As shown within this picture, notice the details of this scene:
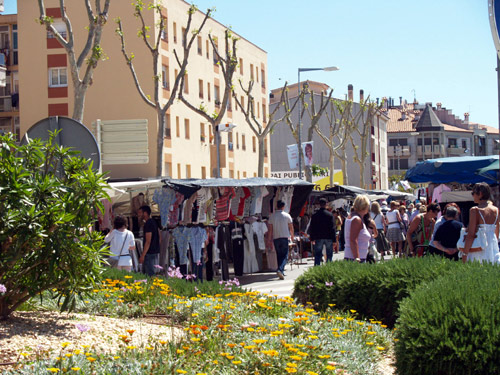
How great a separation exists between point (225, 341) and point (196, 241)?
A: 451 inches

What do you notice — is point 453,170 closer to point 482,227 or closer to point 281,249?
point 281,249

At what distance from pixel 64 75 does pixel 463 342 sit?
46.2 metres

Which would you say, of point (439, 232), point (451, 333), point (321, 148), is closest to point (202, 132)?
point (321, 148)

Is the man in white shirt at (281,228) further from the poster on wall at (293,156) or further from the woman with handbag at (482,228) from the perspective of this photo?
the poster on wall at (293,156)

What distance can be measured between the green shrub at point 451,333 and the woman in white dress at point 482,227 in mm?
3961

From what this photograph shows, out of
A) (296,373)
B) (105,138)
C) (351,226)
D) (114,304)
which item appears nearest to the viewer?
(296,373)

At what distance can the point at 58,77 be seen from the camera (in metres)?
50.0

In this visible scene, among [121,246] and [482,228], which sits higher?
[482,228]

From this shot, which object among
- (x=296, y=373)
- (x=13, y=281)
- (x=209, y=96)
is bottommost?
(x=296, y=373)

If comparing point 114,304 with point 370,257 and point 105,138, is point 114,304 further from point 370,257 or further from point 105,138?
point 105,138

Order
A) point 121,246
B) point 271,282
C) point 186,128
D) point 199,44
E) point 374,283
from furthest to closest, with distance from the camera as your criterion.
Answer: point 199,44 → point 186,128 → point 271,282 → point 121,246 → point 374,283

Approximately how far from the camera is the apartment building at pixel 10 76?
5469cm

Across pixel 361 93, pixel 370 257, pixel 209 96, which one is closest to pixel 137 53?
pixel 209 96

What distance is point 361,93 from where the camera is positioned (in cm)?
11569
